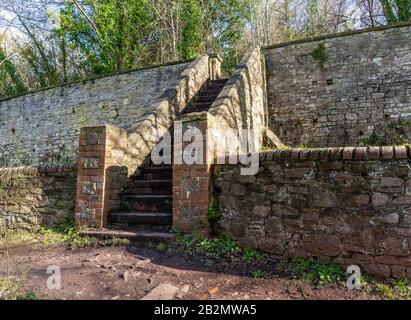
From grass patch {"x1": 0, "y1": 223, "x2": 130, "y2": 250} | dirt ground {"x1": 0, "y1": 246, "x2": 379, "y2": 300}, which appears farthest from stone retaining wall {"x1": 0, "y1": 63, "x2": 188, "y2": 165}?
dirt ground {"x1": 0, "y1": 246, "x2": 379, "y2": 300}

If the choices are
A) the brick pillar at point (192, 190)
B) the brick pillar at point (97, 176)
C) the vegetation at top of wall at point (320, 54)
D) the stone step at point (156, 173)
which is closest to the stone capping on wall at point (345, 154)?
the brick pillar at point (192, 190)

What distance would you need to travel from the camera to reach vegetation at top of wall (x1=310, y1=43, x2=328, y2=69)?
8.29 meters

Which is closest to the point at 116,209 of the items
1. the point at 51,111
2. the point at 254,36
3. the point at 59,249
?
the point at 59,249

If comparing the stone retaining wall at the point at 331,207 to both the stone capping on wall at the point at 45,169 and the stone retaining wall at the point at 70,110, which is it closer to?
the stone capping on wall at the point at 45,169

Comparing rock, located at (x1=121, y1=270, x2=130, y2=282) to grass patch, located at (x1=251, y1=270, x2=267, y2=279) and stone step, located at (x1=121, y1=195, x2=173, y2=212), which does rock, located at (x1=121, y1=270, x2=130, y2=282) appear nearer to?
grass patch, located at (x1=251, y1=270, x2=267, y2=279)

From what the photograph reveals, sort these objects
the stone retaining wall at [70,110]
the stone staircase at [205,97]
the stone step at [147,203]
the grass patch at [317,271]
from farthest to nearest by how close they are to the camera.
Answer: the stone retaining wall at [70,110], the stone staircase at [205,97], the stone step at [147,203], the grass patch at [317,271]

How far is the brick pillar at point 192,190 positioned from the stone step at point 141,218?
311mm

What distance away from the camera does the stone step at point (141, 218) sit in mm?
4574

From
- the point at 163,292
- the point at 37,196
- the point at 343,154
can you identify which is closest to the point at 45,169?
the point at 37,196

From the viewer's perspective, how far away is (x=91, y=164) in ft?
15.9
